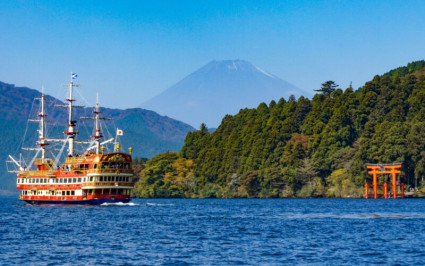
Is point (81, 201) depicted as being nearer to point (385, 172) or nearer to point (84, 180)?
point (84, 180)

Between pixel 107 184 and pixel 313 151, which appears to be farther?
pixel 313 151

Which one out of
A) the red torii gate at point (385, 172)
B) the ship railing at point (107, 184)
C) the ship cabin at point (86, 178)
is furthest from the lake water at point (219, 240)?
the red torii gate at point (385, 172)

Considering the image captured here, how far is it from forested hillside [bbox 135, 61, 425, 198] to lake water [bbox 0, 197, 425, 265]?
60.7 metres

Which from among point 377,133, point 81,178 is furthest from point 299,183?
point 81,178

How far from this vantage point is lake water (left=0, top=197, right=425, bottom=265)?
156ft

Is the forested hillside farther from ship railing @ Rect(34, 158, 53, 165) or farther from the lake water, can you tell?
the lake water

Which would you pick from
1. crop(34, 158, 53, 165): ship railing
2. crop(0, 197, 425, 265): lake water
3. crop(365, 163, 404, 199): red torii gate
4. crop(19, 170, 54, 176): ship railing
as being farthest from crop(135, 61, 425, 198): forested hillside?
crop(0, 197, 425, 265): lake water

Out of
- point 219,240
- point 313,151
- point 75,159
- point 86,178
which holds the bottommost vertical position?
point 219,240

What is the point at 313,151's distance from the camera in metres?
165

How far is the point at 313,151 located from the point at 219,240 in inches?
4289

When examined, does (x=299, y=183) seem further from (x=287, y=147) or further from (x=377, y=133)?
(x=377, y=133)

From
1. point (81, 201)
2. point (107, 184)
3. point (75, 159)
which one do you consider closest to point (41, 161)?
point (75, 159)

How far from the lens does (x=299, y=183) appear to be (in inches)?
6353

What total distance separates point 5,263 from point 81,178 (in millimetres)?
69815
